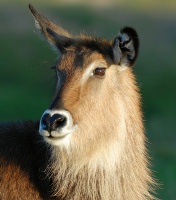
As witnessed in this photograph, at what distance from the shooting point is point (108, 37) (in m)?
26.8

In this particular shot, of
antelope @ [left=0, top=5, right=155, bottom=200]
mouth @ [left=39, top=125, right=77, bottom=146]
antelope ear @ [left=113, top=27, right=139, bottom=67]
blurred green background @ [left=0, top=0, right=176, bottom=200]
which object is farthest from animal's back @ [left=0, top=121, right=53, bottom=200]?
blurred green background @ [left=0, top=0, right=176, bottom=200]

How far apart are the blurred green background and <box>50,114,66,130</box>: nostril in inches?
278

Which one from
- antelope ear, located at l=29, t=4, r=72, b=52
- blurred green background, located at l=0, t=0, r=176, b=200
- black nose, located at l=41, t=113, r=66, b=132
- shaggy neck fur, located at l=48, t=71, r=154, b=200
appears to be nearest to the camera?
black nose, located at l=41, t=113, r=66, b=132

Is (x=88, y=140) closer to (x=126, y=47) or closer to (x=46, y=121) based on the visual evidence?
(x=46, y=121)

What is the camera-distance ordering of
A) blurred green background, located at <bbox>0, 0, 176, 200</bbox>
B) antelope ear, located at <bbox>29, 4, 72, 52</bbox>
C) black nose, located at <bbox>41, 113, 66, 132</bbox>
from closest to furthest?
black nose, located at <bbox>41, 113, 66, 132</bbox>, antelope ear, located at <bbox>29, 4, 72, 52</bbox>, blurred green background, located at <bbox>0, 0, 176, 200</bbox>

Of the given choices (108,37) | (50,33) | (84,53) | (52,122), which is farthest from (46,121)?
(108,37)

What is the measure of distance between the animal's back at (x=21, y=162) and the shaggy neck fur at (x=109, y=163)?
0.68 feet

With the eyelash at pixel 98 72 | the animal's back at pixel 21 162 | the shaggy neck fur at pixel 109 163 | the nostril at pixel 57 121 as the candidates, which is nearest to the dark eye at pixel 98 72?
the eyelash at pixel 98 72

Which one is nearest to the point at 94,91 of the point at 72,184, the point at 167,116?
the point at 72,184

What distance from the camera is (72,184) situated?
935 centimetres

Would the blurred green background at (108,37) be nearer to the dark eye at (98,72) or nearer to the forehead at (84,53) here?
the forehead at (84,53)

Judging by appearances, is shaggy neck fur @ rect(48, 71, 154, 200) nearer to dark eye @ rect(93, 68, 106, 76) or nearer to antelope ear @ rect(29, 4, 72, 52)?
dark eye @ rect(93, 68, 106, 76)

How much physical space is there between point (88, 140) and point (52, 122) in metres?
0.67

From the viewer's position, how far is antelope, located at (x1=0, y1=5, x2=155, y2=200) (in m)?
9.15
